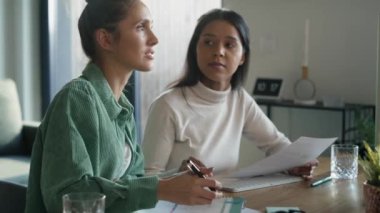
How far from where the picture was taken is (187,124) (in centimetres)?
188

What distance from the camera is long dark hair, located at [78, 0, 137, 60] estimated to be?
129 cm

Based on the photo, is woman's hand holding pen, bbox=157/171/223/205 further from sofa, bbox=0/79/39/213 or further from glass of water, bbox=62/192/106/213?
sofa, bbox=0/79/39/213

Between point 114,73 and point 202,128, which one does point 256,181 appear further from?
point 114,73

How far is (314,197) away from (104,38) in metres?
0.70

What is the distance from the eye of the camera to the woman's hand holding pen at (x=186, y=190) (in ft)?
3.51

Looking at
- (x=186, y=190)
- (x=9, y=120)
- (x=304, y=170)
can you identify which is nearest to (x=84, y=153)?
(x=186, y=190)

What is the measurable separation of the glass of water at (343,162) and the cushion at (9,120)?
8.94ft

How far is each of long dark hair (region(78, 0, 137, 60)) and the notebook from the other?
0.54 meters

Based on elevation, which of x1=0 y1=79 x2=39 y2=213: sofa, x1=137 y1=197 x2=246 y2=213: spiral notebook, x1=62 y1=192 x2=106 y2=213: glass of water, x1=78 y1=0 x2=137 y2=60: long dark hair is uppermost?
x1=78 y1=0 x2=137 y2=60: long dark hair

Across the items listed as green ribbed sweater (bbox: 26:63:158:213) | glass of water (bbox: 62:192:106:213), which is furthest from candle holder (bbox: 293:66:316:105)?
glass of water (bbox: 62:192:106:213)

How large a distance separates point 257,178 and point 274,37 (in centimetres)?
284

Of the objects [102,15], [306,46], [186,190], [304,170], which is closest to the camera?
[186,190]

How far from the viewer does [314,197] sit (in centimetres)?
144

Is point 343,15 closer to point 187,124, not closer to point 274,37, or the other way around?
point 274,37
